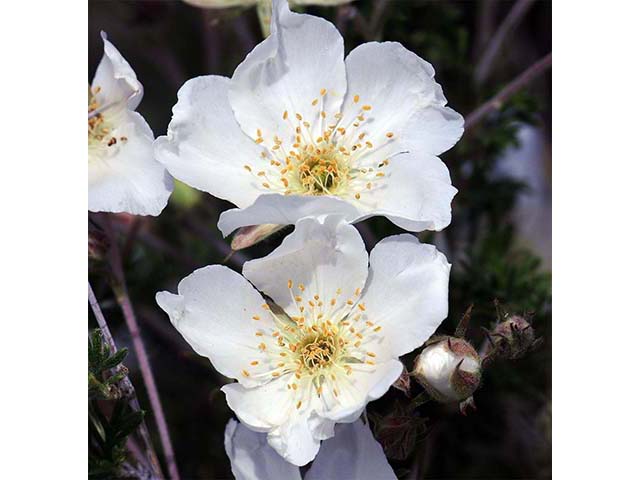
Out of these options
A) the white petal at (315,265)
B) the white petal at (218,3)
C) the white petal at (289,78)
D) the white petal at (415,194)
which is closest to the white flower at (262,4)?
the white petal at (218,3)

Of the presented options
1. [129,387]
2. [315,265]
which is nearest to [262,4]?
[315,265]

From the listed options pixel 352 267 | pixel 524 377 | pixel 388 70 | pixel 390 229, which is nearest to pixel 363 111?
pixel 388 70

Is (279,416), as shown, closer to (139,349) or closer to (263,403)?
(263,403)

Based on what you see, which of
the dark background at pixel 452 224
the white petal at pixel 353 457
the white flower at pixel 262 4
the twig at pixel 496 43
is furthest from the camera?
the twig at pixel 496 43

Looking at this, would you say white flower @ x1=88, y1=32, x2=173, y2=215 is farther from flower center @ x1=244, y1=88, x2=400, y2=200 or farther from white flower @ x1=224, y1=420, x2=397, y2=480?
white flower @ x1=224, y1=420, x2=397, y2=480

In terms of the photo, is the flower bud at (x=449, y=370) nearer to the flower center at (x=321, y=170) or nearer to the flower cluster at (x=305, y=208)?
Answer: the flower cluster at (x=305, y=208)

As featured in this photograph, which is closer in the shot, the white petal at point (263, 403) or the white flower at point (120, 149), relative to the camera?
the white petal at point (263, 403)
